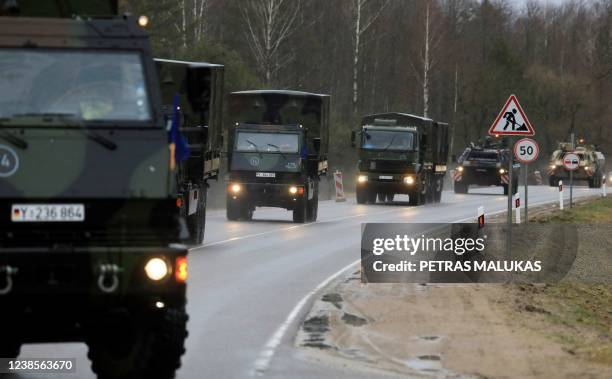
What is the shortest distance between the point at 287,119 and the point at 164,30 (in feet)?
54.3

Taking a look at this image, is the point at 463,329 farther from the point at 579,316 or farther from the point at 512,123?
the point at 512,123

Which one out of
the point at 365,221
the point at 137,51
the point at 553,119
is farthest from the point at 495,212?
the point at 553,119

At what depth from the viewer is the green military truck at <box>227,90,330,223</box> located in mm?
31609

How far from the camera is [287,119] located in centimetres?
3212

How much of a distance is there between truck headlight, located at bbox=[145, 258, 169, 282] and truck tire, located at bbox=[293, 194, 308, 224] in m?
23.8

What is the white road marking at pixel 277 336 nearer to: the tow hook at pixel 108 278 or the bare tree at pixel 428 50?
the tow hook at pixel 108 278

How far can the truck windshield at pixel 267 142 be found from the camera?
3161 cm

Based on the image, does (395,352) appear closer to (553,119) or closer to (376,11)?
(376,11)

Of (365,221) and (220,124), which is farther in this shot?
(365,221)

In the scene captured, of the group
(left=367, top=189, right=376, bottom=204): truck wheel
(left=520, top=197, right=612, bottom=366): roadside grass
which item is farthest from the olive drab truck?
(left=367, top=189, right=376, bottom=204): truck wheel

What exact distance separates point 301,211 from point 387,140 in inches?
465

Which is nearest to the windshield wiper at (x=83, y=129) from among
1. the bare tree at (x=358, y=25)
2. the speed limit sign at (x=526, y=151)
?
the speed limit sign at (x=526, y=151)

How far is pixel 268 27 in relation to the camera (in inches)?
2253

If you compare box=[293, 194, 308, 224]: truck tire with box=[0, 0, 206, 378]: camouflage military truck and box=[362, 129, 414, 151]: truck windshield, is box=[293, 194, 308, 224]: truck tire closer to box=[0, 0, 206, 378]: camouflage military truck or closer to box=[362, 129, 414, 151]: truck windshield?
box=[362, 129, 414, 151]: truck windshield
